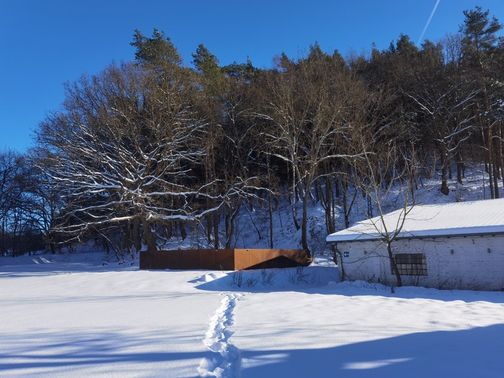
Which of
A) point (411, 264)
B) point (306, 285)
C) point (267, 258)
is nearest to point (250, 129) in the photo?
point (267, 258)

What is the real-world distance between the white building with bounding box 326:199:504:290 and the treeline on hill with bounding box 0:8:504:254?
6.56 metres

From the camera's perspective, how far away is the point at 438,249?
62.3 ft

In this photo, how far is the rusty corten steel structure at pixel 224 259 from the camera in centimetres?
2533

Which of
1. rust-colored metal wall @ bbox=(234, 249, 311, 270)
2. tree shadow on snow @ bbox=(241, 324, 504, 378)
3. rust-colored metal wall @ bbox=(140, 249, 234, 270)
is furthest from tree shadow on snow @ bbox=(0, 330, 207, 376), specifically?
rust-colored metal wall @ bbox=(234, 249, 311, 270)

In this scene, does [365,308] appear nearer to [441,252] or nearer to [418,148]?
[441,252]

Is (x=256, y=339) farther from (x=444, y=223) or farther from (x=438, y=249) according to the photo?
(x=444, y=223)

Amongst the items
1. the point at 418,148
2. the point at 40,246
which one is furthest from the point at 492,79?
the point at 40,246

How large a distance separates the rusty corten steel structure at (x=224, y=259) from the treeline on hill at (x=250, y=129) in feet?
10.4

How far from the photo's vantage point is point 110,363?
5.89 m

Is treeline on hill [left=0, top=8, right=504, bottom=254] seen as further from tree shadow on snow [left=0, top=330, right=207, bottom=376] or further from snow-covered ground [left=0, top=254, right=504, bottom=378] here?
tree shadow on snow [left=0, top=330, right=207, bottom=376]

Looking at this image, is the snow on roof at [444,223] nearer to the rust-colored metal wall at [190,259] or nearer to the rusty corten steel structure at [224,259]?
the rusty corten steel structure at [224,259]

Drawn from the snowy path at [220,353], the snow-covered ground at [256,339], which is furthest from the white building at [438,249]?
the snowy path at [220,353]

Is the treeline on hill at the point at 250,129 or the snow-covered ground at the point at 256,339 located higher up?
the treeline on hill at the point at 250,129

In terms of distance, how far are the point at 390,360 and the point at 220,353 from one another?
2207 millimetres
